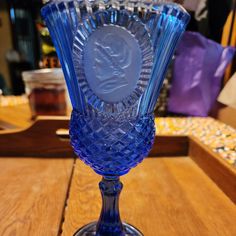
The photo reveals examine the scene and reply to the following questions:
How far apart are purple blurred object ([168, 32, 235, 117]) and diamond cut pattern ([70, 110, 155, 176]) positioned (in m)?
0.70

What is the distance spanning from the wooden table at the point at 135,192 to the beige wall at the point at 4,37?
10.2 feet

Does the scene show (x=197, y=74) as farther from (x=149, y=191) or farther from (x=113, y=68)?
(x=113, y=68)

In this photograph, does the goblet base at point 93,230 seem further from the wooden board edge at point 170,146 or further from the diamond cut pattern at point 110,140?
the wooden board edge at point 170,146

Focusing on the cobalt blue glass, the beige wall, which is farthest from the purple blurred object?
the beige wall

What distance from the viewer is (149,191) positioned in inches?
18.6

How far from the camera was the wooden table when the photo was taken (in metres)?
0.38

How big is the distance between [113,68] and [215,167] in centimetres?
34

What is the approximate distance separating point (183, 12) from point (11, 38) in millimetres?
3475

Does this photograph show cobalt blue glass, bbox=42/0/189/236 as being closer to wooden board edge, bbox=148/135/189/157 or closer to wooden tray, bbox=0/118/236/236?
wooden tray, bbox=0/118/236/236

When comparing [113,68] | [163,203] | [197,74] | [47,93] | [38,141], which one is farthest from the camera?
[197,74]

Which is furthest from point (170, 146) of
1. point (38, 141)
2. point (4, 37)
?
point (4, 37)

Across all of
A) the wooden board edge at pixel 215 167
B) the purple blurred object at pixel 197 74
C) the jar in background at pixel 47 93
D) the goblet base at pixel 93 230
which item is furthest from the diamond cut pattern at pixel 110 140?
the purple blurred object at pixel 197 74

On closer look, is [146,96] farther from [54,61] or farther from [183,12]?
[54,61]

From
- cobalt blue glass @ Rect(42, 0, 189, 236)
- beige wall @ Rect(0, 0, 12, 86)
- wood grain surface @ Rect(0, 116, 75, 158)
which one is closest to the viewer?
cobalt blue glass @ Rect(42, 0, 189, 236)
